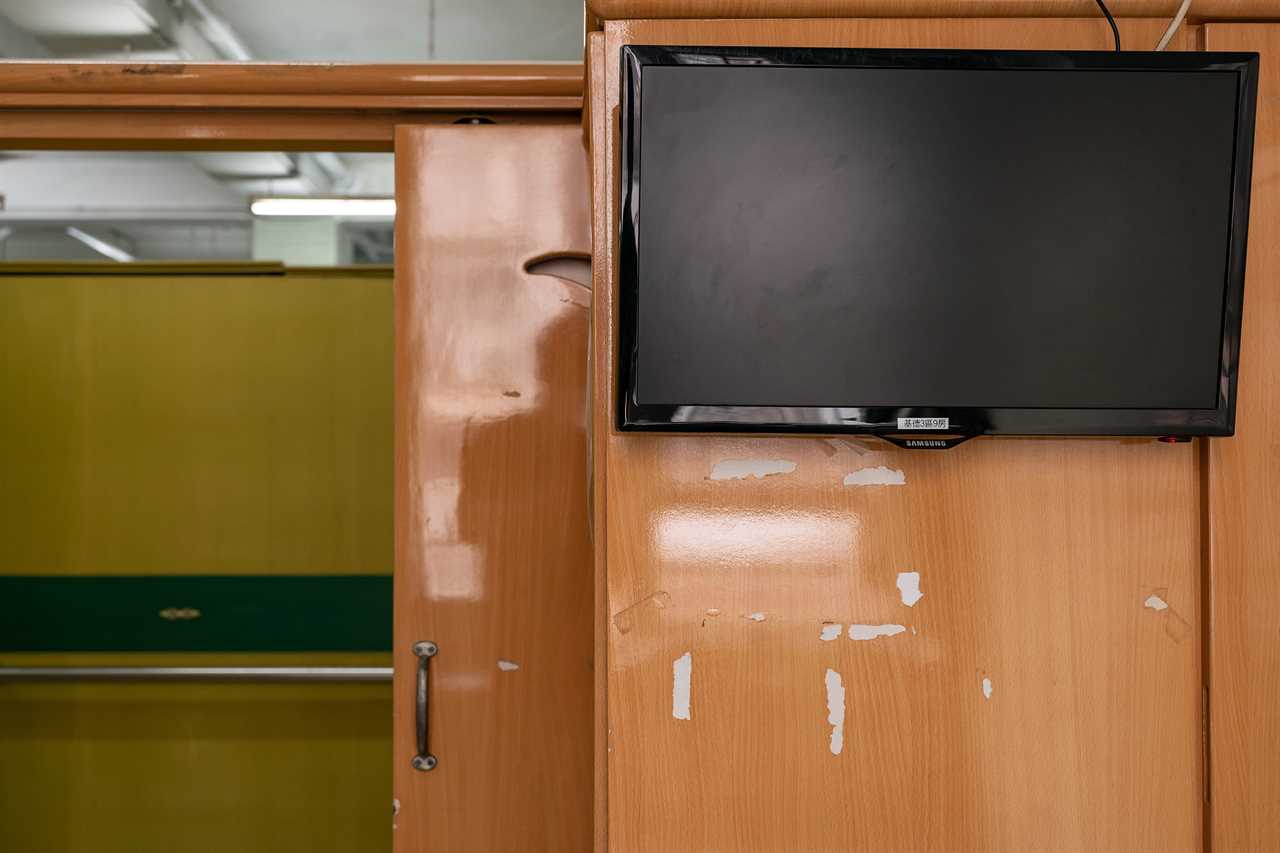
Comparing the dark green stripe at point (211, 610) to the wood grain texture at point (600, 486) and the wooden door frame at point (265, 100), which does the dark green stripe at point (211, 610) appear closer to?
the wooden door frame at point (265, 100)

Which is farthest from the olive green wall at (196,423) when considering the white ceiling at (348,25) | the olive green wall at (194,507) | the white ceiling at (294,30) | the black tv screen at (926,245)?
the black tv screen at (926,245)

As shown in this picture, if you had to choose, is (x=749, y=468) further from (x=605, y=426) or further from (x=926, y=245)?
A: (x=926, y=245)

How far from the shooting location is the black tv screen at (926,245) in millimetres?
969

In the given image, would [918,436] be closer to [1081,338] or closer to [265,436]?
[1081,338]

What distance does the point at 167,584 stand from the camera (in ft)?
8.33

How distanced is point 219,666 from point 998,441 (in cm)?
242

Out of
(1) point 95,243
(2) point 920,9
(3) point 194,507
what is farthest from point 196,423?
(1) point 95,243

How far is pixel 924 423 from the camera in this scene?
98 cm

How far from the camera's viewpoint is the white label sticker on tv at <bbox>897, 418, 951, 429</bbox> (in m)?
0.98

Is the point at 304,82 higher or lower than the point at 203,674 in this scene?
higher

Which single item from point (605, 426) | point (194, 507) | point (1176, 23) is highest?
point (1176, 23)

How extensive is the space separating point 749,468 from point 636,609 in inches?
8.9

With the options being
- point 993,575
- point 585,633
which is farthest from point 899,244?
point 585,633

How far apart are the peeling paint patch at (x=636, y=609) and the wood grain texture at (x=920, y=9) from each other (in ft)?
2.40
